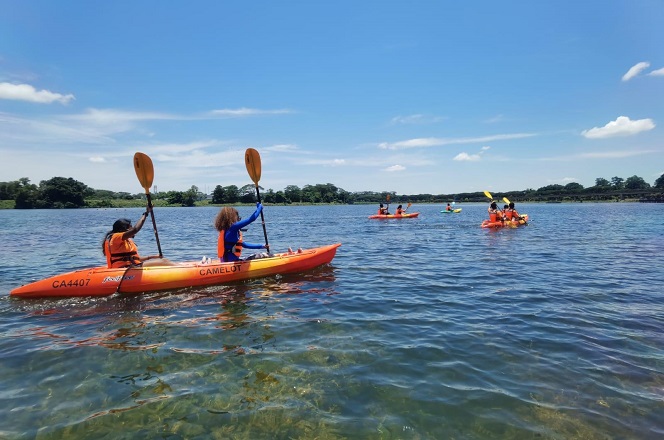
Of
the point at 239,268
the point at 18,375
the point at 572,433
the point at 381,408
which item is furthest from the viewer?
the point at 239,268

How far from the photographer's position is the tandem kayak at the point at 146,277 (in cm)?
905

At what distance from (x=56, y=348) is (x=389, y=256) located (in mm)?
12291

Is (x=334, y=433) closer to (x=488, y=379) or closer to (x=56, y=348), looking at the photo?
(x=488, y=379)

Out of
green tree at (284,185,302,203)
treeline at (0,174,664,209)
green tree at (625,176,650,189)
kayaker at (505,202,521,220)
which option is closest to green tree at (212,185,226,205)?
treeline at (0,174,664,209)

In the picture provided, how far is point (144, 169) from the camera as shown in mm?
12133

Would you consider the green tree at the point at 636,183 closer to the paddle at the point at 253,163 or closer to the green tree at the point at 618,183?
the green tree at the point at 618,183

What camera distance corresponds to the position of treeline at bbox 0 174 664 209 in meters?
113

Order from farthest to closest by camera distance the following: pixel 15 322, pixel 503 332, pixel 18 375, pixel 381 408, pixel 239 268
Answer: pixel 239 268 → pixel 15 322 → pixel 503 332 → pixel 18 375 → pixel 381 408

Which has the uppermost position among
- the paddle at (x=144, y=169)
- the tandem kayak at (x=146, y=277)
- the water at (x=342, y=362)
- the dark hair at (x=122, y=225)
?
the paddle at (x=144, y=169)

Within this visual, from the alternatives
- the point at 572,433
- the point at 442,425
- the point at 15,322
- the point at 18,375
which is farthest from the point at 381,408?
the point at 15,322

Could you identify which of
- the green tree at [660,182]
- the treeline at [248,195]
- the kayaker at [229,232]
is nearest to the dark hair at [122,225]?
the kayaker at [229,232]

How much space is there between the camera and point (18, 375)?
5.19 meters

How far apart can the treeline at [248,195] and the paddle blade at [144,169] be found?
287 feet

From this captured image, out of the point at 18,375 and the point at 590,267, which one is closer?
the point at 18,375
